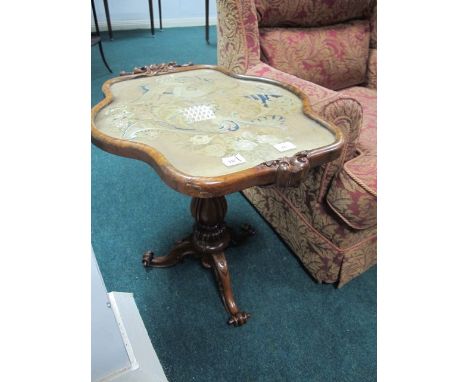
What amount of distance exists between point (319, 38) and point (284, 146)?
0.85m

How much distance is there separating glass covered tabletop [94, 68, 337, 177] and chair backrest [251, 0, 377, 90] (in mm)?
334

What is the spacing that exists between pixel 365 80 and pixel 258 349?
1241 millimetres

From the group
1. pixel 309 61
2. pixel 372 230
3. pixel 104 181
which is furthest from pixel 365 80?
pixel 104 181

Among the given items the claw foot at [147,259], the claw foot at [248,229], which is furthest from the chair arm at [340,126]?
the claw foot at [147,259]

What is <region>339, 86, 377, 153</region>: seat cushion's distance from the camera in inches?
45.9

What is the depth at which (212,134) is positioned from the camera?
805mm

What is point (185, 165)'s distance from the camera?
0.69 meters

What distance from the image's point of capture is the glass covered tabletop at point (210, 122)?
0.73 m

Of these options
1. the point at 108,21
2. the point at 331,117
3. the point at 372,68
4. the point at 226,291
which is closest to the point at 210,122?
the point at 331,117

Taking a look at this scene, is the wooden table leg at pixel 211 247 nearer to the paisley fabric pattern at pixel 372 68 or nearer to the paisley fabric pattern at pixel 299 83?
the paisley fabric pattern at pixel 299 83

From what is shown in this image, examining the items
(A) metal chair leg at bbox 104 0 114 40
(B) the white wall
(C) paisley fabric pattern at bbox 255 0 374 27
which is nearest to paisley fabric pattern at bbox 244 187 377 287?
(C) paisley fabric pattern at bbox 255 0 374 27

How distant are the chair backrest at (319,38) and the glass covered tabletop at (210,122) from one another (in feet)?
1.10

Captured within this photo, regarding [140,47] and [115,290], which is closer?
[115,290]

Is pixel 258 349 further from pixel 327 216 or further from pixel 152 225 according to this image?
pixel 152 225
